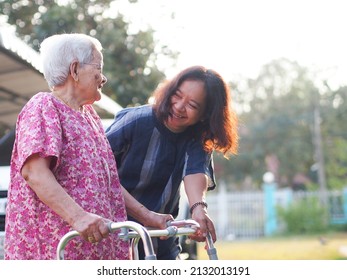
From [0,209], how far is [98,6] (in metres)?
7.24

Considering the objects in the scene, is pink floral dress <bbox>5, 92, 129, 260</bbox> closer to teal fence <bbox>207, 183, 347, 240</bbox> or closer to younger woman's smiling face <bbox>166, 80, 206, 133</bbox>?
younger woman's smiling face <bbox>166, 80, 206, 133</bbox>

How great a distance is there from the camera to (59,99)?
296cm

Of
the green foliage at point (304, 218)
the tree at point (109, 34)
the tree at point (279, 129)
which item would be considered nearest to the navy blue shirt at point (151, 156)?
the tree at point (109, 34)

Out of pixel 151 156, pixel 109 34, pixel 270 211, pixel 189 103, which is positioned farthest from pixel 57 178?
pixel 270 211

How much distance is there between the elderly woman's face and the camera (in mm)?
2963

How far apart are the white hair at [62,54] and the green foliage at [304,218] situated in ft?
78.9

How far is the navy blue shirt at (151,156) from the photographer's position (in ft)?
12.3

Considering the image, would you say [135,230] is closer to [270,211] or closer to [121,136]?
[121,136]

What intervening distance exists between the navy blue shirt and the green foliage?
2312 centimetres

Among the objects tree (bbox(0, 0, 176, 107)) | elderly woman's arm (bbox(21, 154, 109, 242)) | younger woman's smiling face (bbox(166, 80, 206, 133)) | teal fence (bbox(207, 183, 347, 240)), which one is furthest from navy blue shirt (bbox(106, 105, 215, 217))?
teal fence (bbox(207, 183, 347, 240))

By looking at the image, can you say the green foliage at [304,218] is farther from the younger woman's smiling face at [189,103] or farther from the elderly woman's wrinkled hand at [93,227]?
the elderly woman's wrinkled hand at [93,227]

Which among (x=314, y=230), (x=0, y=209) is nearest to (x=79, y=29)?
(x=0, y=209)
